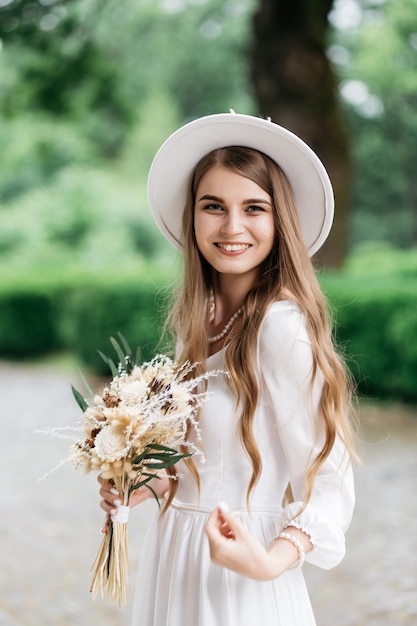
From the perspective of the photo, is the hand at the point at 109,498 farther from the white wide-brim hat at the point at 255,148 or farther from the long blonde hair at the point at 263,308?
the white wide-brim hat at the point at 255,148

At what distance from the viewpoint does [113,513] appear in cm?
182

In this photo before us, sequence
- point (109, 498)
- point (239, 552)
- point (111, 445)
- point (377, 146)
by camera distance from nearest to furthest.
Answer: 1. point (239, 552)
2. point (111, 445)
3. point (109, 498)
4. point (377, 146)

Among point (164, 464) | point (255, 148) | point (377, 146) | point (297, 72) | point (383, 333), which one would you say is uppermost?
point (297, 72)

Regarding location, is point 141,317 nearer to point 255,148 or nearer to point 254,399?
point 255,148

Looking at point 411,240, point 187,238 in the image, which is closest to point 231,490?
point 187,238

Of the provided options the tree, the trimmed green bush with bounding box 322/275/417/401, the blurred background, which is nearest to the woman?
the blurred background

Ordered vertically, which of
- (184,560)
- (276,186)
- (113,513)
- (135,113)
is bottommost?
(184,560)

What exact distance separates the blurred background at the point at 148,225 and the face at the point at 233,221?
467mm

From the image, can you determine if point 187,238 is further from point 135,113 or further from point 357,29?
point 357,29

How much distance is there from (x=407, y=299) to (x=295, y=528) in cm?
663

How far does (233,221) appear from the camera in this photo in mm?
1909

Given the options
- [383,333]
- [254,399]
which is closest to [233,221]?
[254,399]

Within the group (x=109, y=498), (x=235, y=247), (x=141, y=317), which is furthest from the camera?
(x=141, y=317)

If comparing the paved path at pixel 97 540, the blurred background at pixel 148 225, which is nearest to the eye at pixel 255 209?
the blurred background at pixel 148 225
